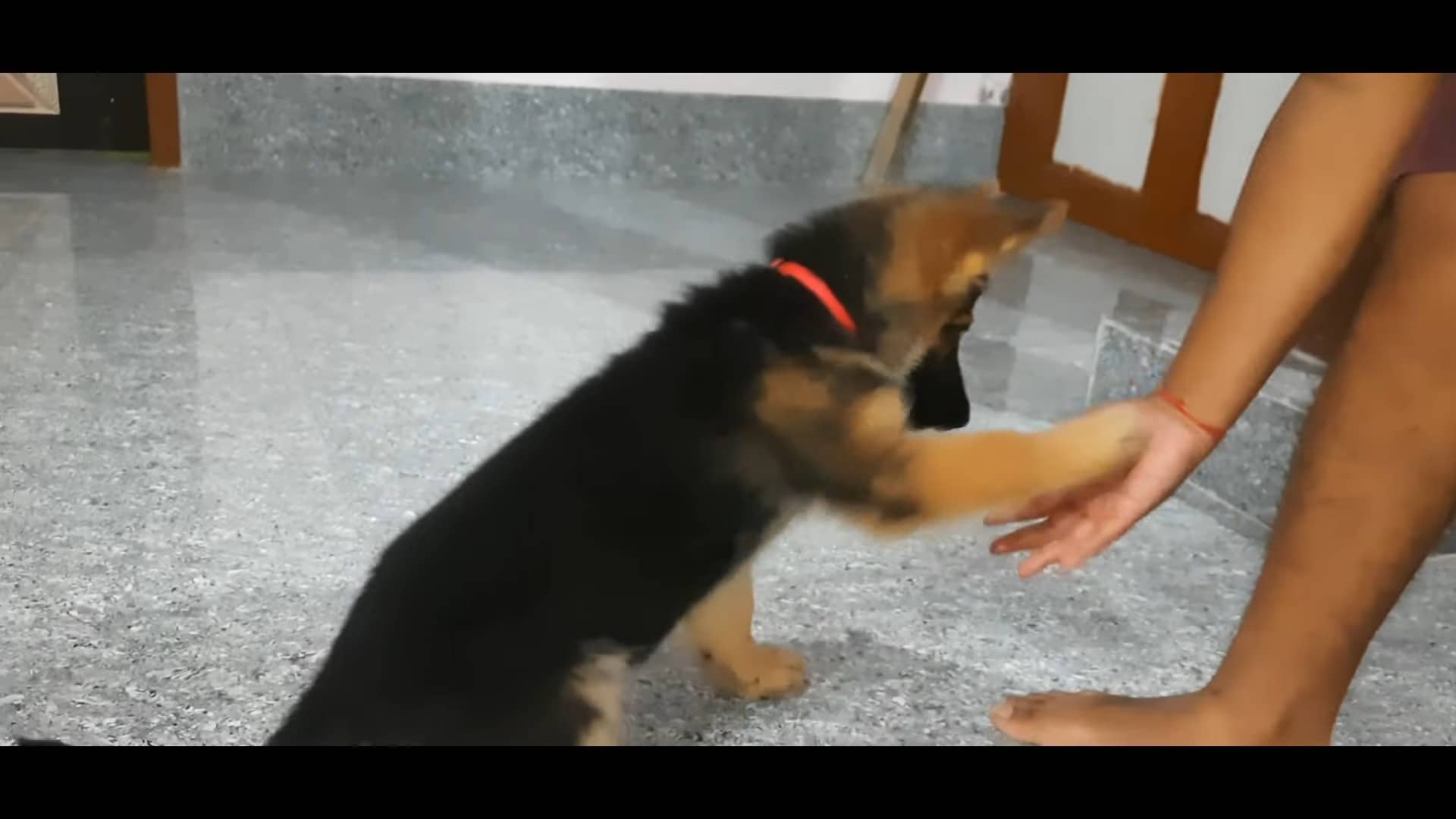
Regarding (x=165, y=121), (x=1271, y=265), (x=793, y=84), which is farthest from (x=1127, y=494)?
(x=165, y=121)

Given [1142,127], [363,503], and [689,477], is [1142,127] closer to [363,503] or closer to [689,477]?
[363,503]

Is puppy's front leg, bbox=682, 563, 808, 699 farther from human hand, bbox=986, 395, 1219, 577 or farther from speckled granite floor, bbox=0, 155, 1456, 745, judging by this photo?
human hand, bbox=986, 395, 1219, 577

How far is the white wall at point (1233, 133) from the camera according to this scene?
6.94 feet

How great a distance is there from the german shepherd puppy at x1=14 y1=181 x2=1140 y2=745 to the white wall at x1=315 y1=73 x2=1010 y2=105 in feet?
6.47

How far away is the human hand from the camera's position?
83 cm

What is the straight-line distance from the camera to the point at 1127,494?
0.84m

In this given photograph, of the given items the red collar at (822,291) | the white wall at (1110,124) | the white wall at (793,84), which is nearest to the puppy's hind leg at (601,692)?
the red collar at (822,291)

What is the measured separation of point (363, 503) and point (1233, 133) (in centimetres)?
171

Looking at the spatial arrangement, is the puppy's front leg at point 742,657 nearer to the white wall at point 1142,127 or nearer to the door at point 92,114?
the white wall at point 1142,127

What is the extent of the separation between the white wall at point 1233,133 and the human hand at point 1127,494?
141cm

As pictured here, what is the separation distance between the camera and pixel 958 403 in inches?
35.7

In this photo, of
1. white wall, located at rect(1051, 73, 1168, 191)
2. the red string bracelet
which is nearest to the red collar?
the red string bracelet

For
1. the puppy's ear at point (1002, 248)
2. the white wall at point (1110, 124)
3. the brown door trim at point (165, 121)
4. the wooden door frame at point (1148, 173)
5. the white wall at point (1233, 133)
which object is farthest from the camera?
the brown door trim at point (165, 121)
